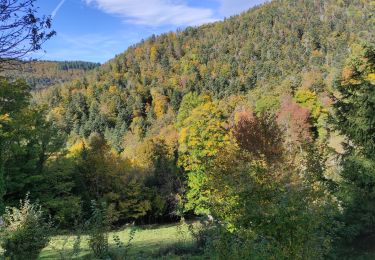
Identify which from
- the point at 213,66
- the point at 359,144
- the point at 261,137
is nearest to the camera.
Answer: the point at 359,144

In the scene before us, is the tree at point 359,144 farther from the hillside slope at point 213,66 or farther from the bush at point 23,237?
the hillside slope at point 213,66

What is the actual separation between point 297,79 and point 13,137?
6463 centimetres

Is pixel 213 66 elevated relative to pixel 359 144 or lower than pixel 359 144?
elevated

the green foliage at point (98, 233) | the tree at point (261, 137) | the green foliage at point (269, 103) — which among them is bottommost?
the green foliage at point (98, 233)

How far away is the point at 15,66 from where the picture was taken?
501cm

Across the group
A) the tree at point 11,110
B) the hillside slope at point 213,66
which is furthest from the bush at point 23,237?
the hillside slope at point 213,66

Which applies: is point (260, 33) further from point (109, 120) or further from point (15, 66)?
point (15, 66)

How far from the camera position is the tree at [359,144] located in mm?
12711

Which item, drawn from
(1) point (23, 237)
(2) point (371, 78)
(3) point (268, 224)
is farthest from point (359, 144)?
(1) point (23, 237)

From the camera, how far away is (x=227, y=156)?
17.2 m

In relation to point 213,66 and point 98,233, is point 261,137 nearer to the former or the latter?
point 98,233

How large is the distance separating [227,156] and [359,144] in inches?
218

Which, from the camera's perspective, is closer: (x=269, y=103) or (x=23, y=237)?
(x=23, y=237)

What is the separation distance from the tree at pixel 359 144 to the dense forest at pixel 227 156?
42 mm
